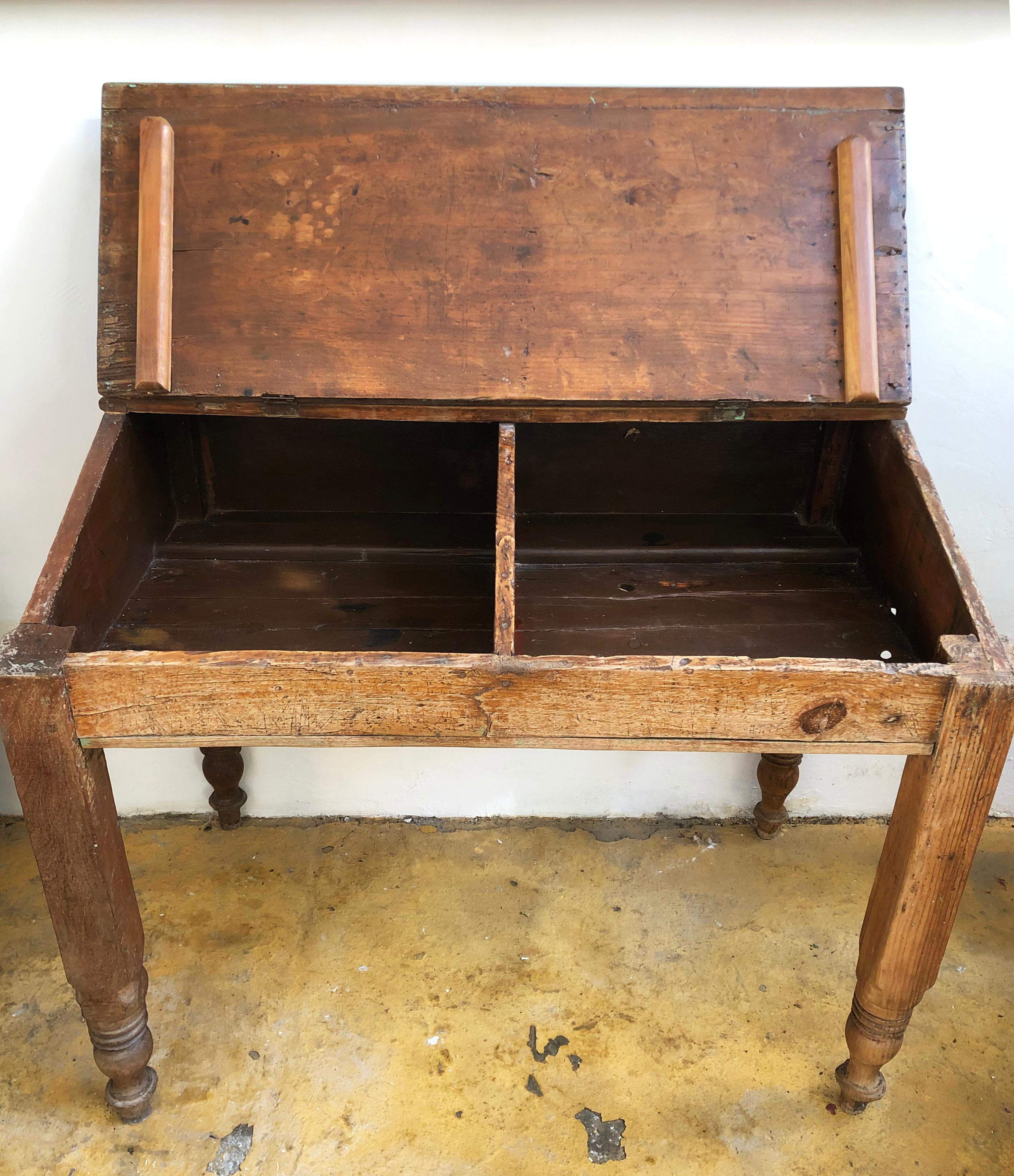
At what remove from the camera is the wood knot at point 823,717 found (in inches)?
48.2

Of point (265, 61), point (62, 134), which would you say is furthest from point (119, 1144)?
point (265, 61)

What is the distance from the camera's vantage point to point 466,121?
1.51 m

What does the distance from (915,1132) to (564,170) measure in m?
1.77

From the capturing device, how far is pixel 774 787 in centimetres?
208

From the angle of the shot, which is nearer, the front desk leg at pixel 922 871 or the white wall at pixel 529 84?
the front desk leg at pixel 922 871

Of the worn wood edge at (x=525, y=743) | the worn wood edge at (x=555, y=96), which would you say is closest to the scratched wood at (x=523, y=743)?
the worn wood edge at (x=525, y=743)

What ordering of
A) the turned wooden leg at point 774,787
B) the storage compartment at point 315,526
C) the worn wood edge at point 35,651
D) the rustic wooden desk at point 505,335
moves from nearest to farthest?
Result: the worn wood edge at point 35,651 < the rustic wooden desk at point 505,335 < the storage compartment at point 315,526 < the turned wooden leg at point 774,787

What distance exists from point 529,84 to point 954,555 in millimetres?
1146

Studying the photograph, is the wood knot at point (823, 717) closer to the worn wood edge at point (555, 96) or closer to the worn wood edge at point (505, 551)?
the worn wood edge at point (505, 551)

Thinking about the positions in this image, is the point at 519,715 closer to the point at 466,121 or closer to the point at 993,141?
the point at 466,121

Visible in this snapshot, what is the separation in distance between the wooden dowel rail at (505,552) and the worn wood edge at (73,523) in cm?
64

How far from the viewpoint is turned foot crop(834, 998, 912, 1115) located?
145 cm

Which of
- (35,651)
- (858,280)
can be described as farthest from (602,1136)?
(858,280)

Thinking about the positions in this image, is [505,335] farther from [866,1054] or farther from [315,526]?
Result: [866,1054]
